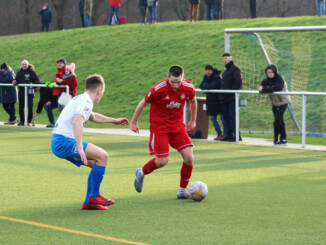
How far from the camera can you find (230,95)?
18.2 metres

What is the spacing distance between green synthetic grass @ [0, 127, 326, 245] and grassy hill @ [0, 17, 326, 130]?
371 inches

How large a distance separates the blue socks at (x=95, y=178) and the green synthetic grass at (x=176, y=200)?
28 centimetres

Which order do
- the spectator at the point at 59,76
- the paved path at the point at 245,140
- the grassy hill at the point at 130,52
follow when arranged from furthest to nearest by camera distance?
the grassy hill at the point at 130,52 → the spectator at the point at 59,76 → the paved path at the point at 245,140

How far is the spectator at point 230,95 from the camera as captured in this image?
18.1 metres

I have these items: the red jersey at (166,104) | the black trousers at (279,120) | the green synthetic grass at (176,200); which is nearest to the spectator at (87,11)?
the black trousers at (279,120)

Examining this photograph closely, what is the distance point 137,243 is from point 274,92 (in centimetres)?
1055

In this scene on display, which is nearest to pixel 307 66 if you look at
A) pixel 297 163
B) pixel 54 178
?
pixel 297 163

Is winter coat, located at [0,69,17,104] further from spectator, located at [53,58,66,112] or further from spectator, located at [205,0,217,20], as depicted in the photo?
spectator, located at [205,0,217,20]

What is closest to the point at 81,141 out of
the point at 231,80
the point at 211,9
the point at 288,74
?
the point at 231,80

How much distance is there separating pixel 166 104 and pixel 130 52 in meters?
23.1

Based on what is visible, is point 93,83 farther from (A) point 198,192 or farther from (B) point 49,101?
(B) point 49,101

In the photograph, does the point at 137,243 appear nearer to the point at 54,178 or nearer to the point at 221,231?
the point at 221,231

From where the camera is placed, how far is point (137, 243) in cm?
727

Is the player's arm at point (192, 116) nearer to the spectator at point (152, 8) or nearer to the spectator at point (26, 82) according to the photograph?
the spectator at point (26, 82)
